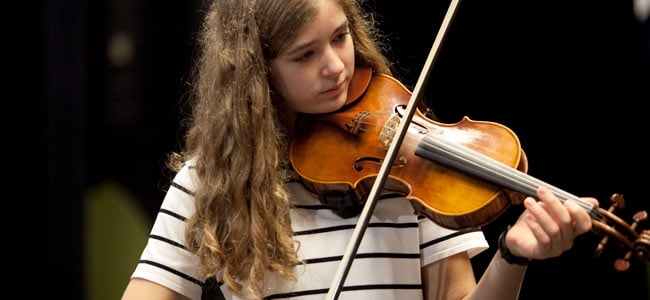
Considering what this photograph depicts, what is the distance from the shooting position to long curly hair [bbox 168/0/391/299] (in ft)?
3.86

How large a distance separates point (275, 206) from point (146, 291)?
0.22m

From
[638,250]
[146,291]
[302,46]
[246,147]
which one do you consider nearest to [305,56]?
[302,46]

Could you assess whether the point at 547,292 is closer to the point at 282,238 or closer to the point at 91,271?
the point at 282,238

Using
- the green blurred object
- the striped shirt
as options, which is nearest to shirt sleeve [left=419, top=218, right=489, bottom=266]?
the striped shirt

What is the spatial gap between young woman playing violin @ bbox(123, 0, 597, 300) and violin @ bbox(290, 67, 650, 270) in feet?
0.11

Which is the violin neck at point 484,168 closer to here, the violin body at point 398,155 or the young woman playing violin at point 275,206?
the violin body at point 398,155

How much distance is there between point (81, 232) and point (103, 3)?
1.59 feet

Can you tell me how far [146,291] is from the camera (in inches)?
48.1

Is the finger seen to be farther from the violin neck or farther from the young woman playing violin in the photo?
the young woman playing violin

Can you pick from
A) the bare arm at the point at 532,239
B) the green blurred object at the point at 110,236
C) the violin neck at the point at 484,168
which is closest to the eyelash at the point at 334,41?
the violin neck at the point at 484,168

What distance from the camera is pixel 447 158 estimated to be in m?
1.09

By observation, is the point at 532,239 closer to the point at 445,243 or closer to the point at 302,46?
the point at 445,243

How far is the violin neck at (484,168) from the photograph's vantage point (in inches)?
38.5

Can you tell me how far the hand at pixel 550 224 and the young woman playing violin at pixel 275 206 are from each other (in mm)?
169
